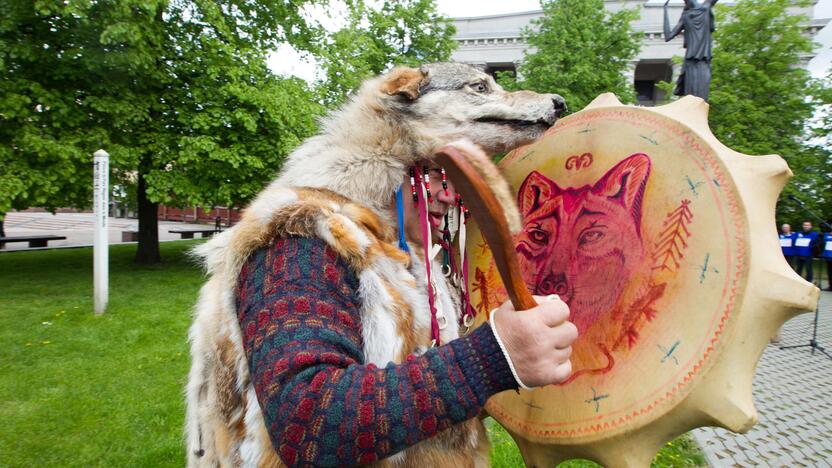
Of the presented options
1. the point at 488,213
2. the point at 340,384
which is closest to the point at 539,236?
the point at 488,213

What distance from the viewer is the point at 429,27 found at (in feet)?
71.2

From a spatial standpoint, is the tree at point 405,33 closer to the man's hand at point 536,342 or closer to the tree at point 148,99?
the tree at point 148,99

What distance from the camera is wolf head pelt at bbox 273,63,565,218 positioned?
5.36 feet

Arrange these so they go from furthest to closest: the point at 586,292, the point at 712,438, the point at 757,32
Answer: the point at 757,32
the point at 712,438
the point at 586,292

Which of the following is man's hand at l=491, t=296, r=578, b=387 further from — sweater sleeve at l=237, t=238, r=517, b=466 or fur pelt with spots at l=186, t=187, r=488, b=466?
fur pelt with spots at l=186, t=187, r=488, b=466

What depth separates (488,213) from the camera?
43.1 inches

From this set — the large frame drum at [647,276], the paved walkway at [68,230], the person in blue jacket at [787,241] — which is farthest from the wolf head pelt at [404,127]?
the paved walkway at [68,230]

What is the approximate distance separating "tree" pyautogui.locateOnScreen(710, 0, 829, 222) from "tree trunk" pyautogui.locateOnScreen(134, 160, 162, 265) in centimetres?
2113

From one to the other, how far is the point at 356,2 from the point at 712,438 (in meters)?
15.0

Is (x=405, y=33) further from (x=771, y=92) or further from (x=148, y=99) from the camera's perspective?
(x=771, y=92)

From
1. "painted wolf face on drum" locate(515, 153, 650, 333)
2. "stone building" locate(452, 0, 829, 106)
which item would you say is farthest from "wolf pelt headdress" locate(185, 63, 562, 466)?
"stone building" locate(452, 0, 829, 106)

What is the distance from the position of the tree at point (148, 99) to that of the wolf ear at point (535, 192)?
981 cm

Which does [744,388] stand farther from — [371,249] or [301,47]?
[301,47]

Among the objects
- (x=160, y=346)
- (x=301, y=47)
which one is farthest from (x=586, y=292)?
(x=301, y=47)
